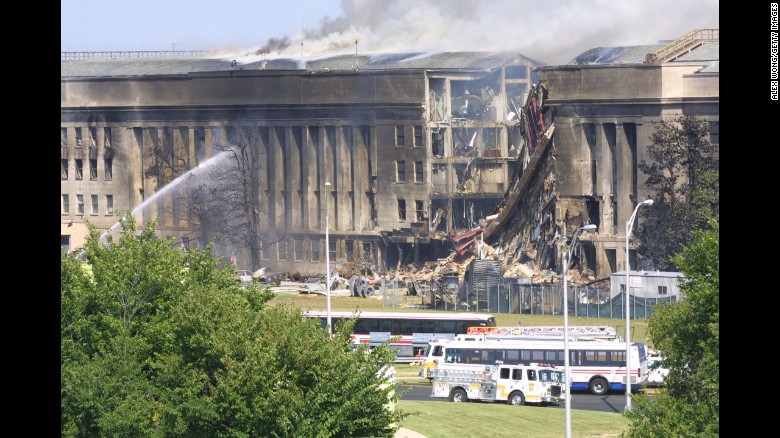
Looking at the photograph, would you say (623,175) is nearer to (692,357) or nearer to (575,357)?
(575,357)

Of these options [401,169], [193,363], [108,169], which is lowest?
[193,363]

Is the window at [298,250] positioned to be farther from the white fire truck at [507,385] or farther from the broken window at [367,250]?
the white fire truck at [507,385]

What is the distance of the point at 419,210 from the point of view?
354 ft

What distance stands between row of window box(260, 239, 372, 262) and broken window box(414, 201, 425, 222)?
3.79 meters

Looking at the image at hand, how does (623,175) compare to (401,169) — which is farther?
(401,169)

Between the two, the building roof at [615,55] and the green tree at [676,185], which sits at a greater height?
the building roof at [615,55]

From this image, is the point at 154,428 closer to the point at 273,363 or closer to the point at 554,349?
the point at 273,363

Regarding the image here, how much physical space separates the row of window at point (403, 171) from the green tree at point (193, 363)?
63815mm

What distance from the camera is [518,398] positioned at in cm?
5503

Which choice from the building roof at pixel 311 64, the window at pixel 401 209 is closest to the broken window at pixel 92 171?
the building roof at pixel 311 64

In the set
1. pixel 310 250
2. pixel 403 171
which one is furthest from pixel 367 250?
pixel 403 171

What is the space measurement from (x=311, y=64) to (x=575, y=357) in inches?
2467

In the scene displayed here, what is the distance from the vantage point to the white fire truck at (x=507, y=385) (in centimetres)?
5491
